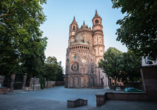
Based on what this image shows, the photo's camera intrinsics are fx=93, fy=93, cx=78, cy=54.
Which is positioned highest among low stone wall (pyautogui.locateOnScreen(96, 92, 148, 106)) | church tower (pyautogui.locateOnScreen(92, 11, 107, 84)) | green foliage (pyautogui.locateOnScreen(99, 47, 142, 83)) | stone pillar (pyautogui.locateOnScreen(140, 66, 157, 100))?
church tower (pyautogui.locateOnScreen(92, 11, 107, 84))

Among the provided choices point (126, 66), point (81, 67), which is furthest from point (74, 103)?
point (81, 67)

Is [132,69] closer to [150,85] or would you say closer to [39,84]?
[150,85]

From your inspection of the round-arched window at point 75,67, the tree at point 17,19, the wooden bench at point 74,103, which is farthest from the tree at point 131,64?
the tree at point 17,19

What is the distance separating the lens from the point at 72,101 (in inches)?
238

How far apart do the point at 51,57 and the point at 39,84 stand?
59.1 ft

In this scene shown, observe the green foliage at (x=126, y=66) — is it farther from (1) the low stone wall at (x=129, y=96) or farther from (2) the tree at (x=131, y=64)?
(1) the low stone wall at (x=129, y=96)

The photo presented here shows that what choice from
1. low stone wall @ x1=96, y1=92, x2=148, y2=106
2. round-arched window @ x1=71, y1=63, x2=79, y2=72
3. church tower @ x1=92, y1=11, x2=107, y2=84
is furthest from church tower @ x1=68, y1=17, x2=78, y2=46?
low stone wall @ x1=96, y1=92, x2=148, y2=106

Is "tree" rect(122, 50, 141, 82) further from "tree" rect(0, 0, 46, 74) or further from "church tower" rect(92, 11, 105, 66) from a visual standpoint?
"church tower" rect(92, 11, 105, 66)

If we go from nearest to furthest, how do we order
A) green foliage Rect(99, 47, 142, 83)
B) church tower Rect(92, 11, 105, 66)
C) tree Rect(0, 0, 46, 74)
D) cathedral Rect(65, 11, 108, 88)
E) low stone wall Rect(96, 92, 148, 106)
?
1. tree Rect(0, 0, 46, 74)
2. low stone wall Rect(96, 92, 148, 106)
3. green foliage Rect(99, 47, 142, 83)
4. cathedral Rect(65, 11, 108, 88)
5. church tower Rect(92, 11, 105, 66)

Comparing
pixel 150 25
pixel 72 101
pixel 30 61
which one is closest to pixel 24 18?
pixel 72 101

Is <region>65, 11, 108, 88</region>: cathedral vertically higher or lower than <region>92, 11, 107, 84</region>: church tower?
lower

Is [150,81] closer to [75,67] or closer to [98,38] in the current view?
[75,67]

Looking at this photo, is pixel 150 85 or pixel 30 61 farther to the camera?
pixel 30 61

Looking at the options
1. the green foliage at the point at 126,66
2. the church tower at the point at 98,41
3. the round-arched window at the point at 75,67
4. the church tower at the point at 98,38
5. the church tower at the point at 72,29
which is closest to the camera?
the green foliage at the point at 126,66
